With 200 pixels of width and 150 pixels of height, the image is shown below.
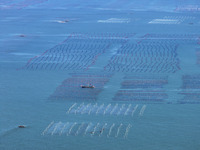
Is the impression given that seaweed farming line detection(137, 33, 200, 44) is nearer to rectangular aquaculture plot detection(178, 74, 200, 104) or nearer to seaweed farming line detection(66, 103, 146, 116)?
rectangular aquaculture plot detection(178, 74, 200, 104)

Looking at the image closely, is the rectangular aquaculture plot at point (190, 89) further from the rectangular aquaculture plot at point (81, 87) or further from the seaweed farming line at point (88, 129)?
the seaweed farming line at point (88, 129)

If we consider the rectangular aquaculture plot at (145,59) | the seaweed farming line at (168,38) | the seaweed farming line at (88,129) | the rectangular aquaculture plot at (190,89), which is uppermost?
the seaweed farming line at (88,129)

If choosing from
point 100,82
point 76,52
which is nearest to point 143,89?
point 100,82

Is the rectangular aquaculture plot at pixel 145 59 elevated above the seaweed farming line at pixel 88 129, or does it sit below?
below

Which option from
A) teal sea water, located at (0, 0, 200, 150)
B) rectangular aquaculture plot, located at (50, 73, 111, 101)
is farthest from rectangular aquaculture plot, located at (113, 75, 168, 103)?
rectangular aquaculture plot, located at (50, 73, 111, 101)

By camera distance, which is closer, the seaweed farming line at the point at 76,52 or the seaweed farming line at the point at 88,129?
the seaweed farming line at the point at 88,129

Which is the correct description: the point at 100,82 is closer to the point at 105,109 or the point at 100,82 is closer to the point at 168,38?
the point at 105,109

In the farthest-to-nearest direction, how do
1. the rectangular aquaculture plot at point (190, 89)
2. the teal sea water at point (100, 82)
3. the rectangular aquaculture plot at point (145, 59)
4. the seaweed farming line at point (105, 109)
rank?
1. the rectangular aquaculture plot at point (145, 59)
2. the rectangular aquaculture plot at point (190, 89)
3. the seaweed farming line at point (105, 109)
4. the teal sea water at point (100, 82)

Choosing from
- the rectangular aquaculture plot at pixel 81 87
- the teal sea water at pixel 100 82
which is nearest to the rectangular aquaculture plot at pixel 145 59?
the teal sea water at pixel 100 82
